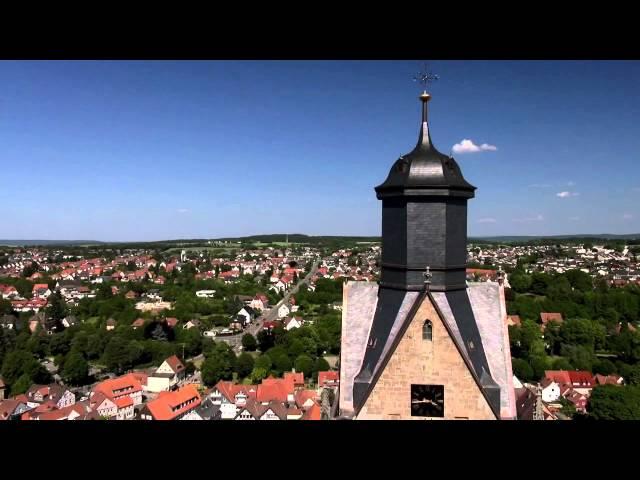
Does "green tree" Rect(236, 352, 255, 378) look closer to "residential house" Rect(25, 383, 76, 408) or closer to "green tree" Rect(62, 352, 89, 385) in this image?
"residential house" Rect(25, 383, 76, 408)

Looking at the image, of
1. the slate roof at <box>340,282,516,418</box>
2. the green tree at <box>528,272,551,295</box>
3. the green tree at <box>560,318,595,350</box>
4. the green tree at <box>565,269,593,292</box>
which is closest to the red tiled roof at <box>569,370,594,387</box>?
the green tree at <box>560,318,595,350</box>

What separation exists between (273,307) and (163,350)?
36987 millimetres

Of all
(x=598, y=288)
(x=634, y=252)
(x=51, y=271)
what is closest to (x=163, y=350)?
(x=598, y=288)

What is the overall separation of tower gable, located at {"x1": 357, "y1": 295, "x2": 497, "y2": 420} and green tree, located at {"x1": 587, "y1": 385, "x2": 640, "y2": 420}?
30.6 meters

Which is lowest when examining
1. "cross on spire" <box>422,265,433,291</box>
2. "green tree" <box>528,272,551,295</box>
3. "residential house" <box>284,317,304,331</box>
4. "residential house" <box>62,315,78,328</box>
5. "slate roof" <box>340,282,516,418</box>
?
"residential house" <box>62,315,78,328</box>

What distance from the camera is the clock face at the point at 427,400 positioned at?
772 centimetres

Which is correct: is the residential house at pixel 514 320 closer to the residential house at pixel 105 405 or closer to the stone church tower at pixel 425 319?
the residential house at pixel 105 405

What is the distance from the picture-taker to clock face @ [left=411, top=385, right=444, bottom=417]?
25.3 feet

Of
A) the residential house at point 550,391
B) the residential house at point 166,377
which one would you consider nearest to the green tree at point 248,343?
the residential house at point 166,377

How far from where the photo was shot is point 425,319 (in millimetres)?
7883
